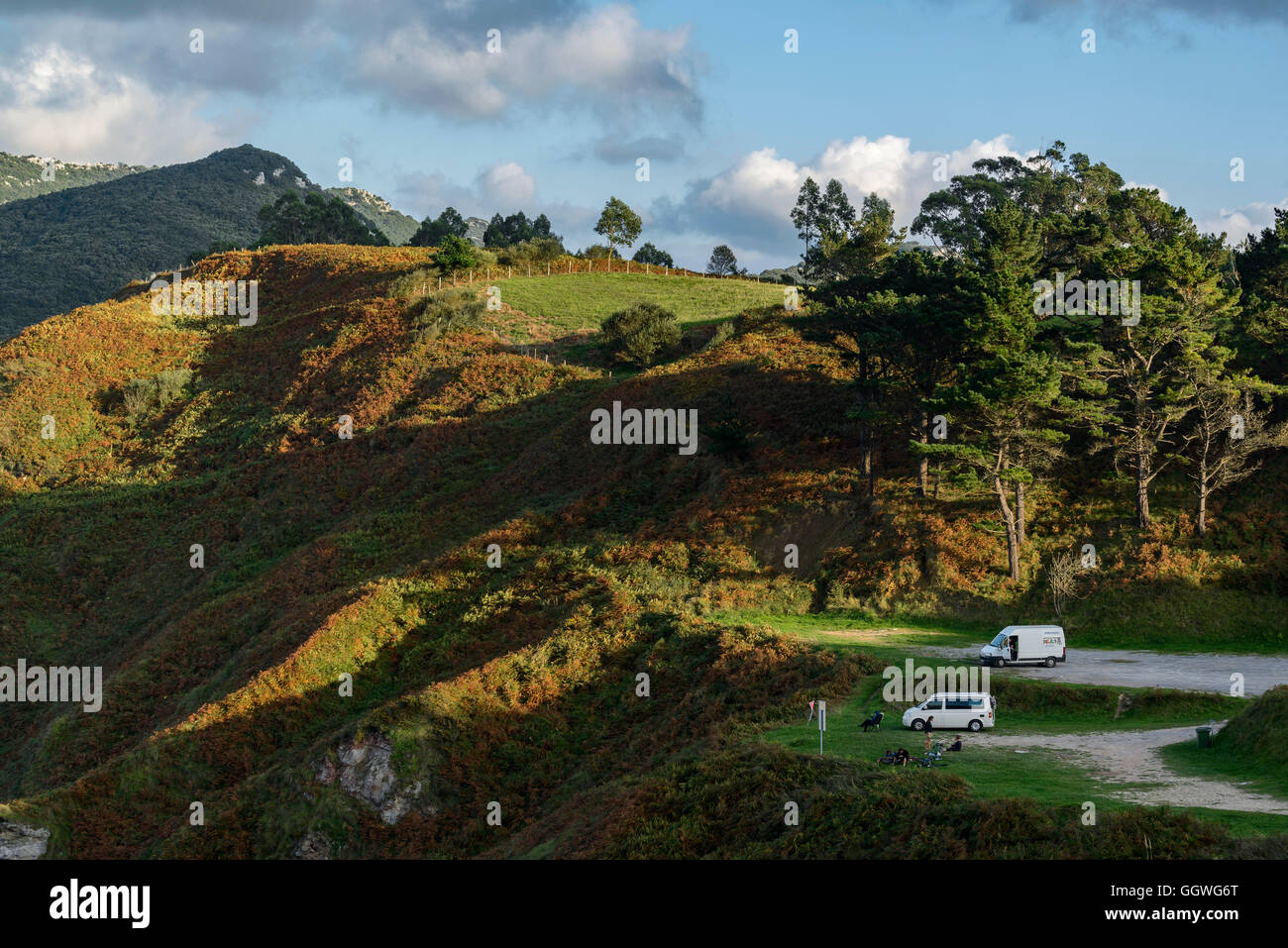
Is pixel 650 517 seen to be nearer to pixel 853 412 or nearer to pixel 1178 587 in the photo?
pixel 853 412

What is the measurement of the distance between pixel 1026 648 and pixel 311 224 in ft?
469

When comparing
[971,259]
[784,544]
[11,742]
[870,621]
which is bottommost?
[11,742]

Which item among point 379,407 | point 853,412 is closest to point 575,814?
point 853,412

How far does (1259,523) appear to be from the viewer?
132 feet

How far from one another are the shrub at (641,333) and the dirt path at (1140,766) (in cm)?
5074

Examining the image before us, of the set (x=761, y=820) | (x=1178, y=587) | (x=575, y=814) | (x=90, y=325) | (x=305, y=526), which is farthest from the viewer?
(x=90, y=325)

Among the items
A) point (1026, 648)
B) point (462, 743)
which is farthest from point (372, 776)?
point (1026, 648)

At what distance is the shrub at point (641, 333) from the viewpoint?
73875 millimetres

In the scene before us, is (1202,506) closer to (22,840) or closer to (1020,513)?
(1020,513)

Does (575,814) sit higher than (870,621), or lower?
lower

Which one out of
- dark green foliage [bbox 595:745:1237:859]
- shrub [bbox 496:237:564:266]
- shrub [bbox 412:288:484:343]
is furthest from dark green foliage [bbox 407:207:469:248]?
dark green foliage [bbox 595:745:1237:859]

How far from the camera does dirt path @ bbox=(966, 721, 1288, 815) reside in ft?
63.1

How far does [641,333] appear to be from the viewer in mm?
74438

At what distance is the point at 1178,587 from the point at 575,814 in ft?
83.9
